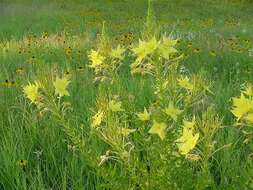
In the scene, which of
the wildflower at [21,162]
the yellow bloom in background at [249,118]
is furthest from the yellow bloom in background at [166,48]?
the wildflower at [21,162]

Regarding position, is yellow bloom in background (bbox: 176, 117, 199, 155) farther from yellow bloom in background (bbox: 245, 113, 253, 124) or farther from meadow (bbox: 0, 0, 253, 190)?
yellow bloom in background (bbox: 245, 113, 253, 124)

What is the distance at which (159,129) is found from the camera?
6.05 ft

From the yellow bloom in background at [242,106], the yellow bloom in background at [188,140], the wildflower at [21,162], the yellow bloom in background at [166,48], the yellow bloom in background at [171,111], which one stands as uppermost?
the yellow bloom in background at [166,48]

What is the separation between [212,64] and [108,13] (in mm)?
10904

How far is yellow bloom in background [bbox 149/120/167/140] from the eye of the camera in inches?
72.0

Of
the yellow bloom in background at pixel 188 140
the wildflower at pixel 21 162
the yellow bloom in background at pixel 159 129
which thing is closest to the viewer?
the yellow bloom in background at pixel 188 140

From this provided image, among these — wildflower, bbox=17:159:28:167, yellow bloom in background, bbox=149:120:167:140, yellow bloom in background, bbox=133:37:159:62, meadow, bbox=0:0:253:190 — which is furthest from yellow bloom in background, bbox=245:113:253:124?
wildflower, bbox=17:159:28:167

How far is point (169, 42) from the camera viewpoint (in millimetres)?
1780

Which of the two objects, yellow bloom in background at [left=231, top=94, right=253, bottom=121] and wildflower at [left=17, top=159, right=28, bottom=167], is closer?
yellow bloom in background at [left=231, top=94, right=253, bottom=121]

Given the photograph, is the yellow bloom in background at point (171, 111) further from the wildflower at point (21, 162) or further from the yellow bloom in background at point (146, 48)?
the wildflower at point (21, 162)

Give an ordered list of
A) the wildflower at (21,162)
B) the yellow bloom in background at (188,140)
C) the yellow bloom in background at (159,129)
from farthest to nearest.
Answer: the wildflower at (21,162) < the yellow bloom in background at (159,129) < the yellow bloom in background at (188,140)

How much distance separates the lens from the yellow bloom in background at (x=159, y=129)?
183 cm

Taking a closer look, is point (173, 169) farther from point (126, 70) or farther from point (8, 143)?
point (126, 70)

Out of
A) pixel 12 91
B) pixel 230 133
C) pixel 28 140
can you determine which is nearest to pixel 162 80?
pixel 230 133
